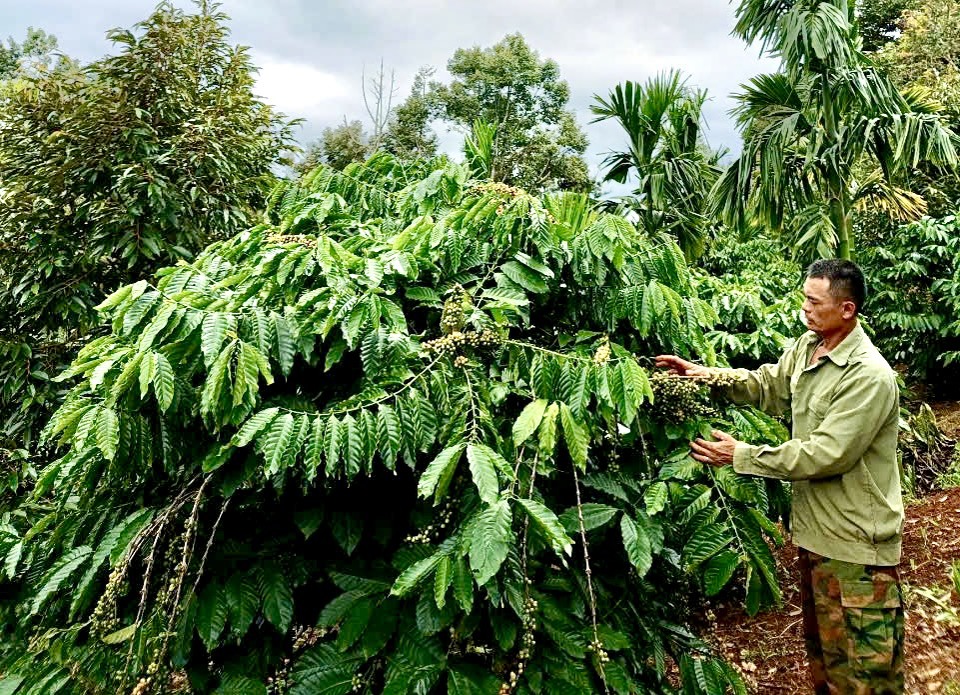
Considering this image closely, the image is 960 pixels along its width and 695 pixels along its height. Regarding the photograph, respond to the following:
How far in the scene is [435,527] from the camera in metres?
1.91

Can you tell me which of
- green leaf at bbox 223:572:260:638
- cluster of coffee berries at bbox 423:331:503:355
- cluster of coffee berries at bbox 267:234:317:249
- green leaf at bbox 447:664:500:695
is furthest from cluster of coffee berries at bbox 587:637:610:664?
cluster of coffee berries at bbox 267:234:317:249

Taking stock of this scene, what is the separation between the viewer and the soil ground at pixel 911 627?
124 inches

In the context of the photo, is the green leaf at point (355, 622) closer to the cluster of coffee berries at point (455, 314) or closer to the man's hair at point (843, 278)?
the cluster of coffee berries at point (455, 314)

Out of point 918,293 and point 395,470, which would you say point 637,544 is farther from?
point 918,293

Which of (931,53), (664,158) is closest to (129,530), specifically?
(664,158)

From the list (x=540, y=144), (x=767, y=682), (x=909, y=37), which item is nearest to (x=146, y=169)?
(x=767, y=682)

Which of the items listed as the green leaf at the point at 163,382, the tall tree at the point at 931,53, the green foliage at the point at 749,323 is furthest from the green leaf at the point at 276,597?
the tall tree at the point at 931,53

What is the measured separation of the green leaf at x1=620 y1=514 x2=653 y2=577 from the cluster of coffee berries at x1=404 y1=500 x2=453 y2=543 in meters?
0.46

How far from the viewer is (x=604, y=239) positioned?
2.10m

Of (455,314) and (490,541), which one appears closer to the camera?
(490,541)

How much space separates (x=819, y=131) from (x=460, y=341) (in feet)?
21.3

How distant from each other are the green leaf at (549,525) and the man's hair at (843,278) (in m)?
1.21

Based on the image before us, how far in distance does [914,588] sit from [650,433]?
2657 millimetres

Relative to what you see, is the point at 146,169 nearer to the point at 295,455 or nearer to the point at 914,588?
the point at 295,455
